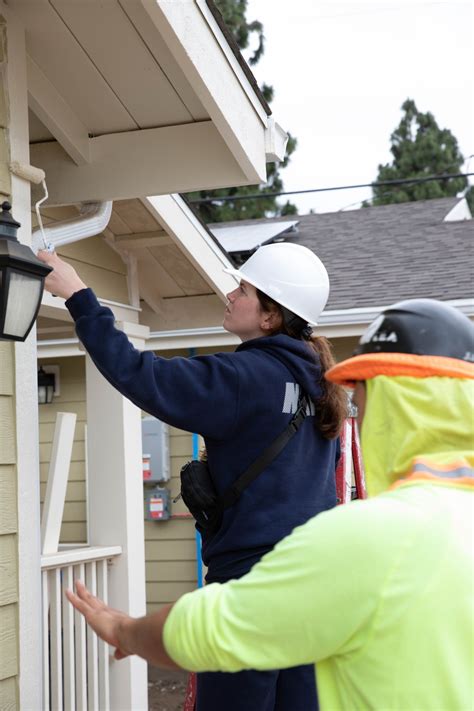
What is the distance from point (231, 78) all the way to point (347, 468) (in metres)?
1.71

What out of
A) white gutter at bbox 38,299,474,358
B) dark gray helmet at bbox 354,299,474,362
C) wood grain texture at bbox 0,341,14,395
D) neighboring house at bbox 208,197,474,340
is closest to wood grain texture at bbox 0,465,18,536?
wood grain texture at bbox 0,341,14,395

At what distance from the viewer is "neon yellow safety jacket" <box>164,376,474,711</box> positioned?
138 cm

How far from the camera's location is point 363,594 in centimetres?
139

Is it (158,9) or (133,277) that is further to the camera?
(133,277)

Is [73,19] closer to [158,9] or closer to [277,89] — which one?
[158,9]

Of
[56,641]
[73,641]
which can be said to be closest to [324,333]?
[73,641]

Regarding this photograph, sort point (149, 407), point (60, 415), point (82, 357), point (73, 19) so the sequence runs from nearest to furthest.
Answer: point (149, 407) < point (73, 19) < point (60, 415) < point (82, 357)

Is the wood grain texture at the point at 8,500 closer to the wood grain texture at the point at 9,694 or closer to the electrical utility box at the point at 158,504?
the wood grain texture at the point at 9,694

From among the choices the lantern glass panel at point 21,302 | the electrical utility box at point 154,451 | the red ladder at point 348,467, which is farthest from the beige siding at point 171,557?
the lantern glass panel at point 21,302

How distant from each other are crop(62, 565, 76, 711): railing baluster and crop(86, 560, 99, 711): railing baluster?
11 cm

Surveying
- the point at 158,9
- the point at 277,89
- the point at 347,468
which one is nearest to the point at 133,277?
the point at 347,468

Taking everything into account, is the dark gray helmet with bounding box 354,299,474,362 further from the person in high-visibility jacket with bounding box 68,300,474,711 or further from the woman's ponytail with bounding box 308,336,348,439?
the woman's ponytail with bounding box 308,336,348,439

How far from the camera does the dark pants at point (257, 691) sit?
2822mm

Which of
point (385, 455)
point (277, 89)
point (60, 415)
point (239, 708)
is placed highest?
point (277, 89)
